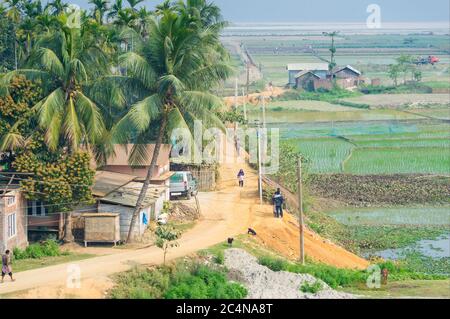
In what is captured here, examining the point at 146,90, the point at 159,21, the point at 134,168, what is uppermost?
the point at 159,21

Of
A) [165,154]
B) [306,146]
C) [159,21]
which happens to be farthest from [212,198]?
[306,146]

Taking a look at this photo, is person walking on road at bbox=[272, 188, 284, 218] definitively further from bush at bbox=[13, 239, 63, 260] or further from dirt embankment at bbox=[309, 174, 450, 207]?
dirt embankment at bbox=[309, 174, 450, 207]

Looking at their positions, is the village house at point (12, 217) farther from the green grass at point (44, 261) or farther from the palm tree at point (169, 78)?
the palm tree at point (169, 78)

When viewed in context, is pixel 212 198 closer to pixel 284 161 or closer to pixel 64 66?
pixel 284 161

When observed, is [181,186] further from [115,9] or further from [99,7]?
[99,7]

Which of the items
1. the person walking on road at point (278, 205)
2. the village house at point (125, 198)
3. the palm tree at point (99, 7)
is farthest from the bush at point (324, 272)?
the palm tree at point (99, 7)

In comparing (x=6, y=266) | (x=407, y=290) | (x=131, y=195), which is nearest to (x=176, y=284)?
(x=6, y=266)
